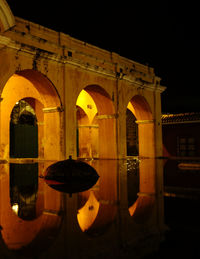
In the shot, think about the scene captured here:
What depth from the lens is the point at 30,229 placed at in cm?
293

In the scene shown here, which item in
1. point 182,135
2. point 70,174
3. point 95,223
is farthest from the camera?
point 182,135

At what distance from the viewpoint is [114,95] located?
15.1m

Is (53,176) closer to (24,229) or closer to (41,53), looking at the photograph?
(24,229)

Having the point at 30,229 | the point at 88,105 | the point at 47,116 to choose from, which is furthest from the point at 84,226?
the point at 88,105

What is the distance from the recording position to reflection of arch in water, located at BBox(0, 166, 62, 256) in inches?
95.3

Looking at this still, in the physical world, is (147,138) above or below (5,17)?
below

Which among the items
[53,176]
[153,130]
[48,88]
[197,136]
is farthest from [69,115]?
[197,136]

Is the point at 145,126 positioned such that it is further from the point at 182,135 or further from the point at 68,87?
the point at 68,87

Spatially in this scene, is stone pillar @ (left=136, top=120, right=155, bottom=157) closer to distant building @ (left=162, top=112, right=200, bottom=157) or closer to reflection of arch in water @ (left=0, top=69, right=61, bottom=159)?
distant building @ (left=162, top=112, right=200, bottom=157)

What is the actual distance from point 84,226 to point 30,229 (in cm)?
54

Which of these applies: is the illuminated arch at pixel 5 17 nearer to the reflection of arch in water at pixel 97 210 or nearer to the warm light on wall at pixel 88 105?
the reflection of arch in water at pixel 97 210

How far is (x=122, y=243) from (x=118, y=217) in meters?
0.93

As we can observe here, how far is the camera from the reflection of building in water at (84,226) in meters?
2.35

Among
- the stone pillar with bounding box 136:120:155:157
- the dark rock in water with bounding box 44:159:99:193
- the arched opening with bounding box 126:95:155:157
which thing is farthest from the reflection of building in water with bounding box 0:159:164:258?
the stone pillar with bounding box 136:120:155:157
